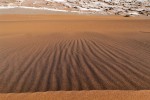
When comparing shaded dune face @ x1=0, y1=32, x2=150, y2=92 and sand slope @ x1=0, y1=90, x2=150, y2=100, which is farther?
shaded dune face @ x1=0, y1=32, x2=150, y2=92

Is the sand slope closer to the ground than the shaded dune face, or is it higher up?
higher up

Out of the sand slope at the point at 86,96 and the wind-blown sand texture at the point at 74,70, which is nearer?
the sand slope at the point at 86,96

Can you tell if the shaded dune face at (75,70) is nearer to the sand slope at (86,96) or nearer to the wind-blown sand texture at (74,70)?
the wind-blown sand texture at (74,70)

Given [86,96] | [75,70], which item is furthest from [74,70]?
[86,96]

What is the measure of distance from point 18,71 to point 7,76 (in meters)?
0.46

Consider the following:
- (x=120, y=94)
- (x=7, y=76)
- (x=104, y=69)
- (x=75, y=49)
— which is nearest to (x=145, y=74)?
(x=104, y=69)

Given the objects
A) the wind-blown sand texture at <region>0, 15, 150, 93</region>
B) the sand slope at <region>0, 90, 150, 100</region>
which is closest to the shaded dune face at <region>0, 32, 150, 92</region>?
the wind-blown sand texture at <region>0, 15, 150, 93</region>

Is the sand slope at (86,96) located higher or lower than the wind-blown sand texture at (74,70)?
higher

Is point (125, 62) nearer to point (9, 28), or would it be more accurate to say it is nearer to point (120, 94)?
point (120, 94)

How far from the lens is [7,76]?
607 centimetres

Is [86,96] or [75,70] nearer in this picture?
[86,96]

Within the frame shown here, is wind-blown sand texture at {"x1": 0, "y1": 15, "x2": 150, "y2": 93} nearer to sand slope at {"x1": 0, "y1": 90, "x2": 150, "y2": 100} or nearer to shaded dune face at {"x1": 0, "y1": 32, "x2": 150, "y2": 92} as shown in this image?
shaded dune face at {"x1": 0, "y1": 32, "x2": 150, "y2": 92}

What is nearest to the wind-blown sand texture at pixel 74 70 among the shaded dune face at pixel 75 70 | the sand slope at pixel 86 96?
the shaded dune face at pixel 75 70

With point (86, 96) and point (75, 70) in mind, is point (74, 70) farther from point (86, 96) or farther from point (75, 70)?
point (86, 96)
